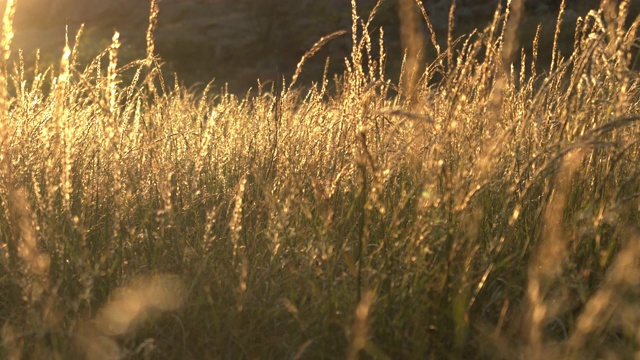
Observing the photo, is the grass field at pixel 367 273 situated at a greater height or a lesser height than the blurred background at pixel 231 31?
greater

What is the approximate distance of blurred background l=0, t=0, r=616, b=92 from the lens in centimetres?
1858

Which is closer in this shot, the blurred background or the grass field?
the grass field

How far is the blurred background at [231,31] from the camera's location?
1858 cm

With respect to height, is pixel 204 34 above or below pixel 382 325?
below

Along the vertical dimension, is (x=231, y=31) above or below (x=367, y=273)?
below

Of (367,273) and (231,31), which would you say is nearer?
(367,273)

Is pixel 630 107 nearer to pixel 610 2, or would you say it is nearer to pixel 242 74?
pixel 610 2

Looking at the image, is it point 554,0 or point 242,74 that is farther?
point 242,74

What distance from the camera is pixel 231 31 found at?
21516 mm

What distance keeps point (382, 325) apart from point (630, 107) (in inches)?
78.4

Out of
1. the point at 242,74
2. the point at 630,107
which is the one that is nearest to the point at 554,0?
the point at 242,74

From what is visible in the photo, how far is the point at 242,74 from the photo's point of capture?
788 inches

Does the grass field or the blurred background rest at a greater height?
the grass field

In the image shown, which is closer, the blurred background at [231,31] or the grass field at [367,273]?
the grass field at [367,273]
